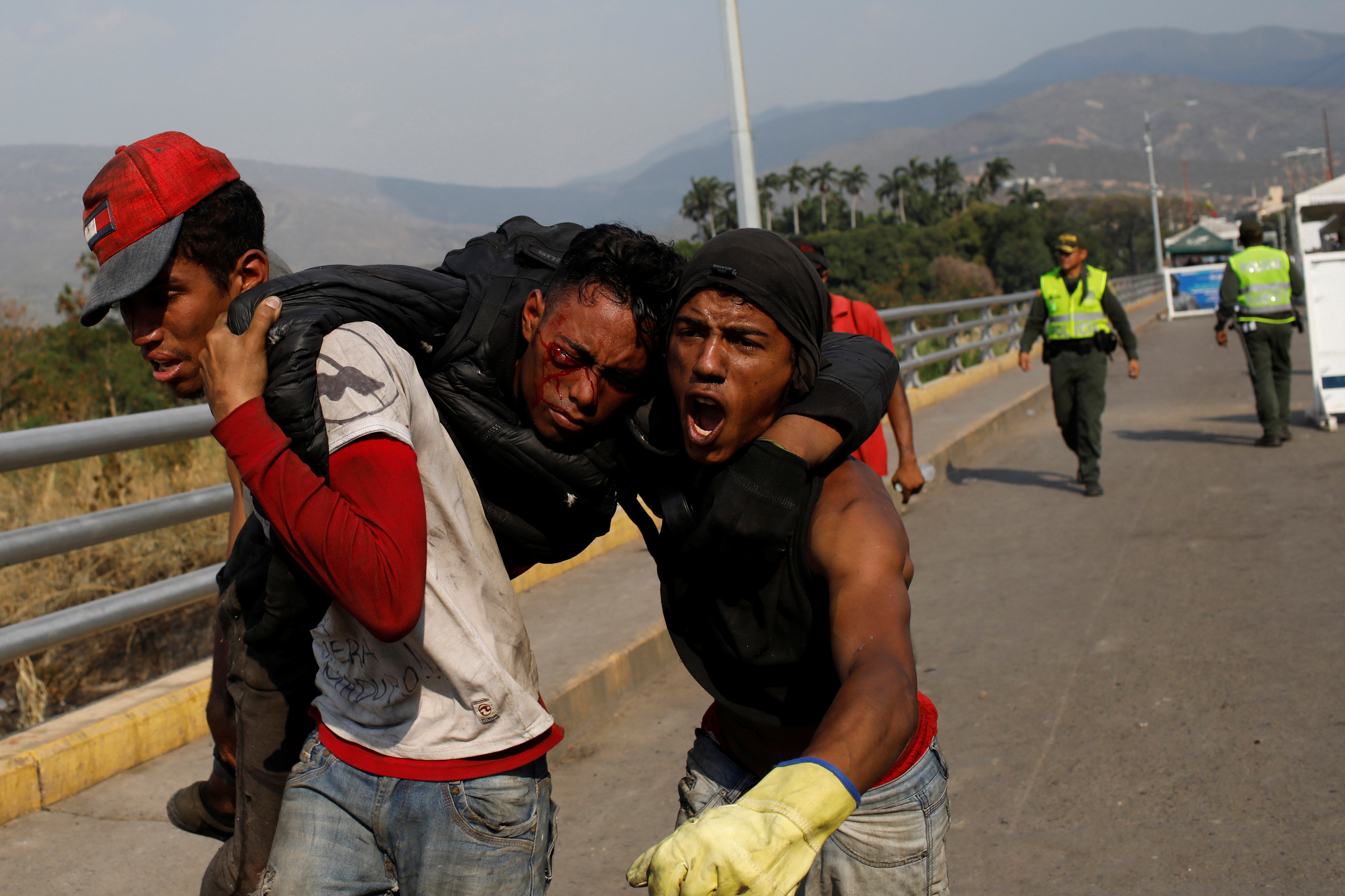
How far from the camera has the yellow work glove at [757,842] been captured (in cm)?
131

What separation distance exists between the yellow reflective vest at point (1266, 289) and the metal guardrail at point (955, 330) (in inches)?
85.6

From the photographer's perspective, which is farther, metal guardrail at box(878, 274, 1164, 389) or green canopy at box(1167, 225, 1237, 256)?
green canopy at box(1167, 225, 1237, 256)

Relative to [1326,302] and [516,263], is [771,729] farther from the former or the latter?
[1326,302]

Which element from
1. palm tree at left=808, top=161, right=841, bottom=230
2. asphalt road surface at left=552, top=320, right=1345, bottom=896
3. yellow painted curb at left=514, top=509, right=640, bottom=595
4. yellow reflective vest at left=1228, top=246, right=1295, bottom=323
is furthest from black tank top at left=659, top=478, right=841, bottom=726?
palm tree at left=808, top=161, right=841, bottom=230

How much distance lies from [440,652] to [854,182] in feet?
555

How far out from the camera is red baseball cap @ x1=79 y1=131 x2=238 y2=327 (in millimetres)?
1798

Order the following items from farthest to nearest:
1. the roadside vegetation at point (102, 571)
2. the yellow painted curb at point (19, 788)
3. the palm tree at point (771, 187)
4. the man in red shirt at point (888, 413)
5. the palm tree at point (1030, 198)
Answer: the palm tree at point (1030, 198), the palm tree at point (771, 187), the man in red shirt at point (888, 413), the roadside vegetation at point (102, 571), the yellow painted curb at point (19, 788)

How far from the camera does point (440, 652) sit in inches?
70.4

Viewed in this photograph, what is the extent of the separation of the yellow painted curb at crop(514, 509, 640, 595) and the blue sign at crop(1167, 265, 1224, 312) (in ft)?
105

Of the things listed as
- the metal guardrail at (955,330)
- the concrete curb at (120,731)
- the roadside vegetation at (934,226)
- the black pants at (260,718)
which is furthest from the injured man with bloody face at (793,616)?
the roadside vegetation at (934,226)

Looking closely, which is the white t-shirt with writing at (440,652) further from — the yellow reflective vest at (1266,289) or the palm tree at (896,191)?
the palm tree at (896,191)

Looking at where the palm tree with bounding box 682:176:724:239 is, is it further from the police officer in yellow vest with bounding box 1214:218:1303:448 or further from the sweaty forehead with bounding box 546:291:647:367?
the sweaty forehead with bounding box 546:291:647:367

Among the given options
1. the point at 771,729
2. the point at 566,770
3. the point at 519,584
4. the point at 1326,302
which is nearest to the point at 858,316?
the point at 519,584

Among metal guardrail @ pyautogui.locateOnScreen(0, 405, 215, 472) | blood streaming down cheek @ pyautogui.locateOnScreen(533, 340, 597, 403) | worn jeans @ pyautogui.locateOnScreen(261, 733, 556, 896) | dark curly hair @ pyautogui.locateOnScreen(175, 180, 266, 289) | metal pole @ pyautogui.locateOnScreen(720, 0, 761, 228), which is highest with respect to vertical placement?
metal pole @ pyautogui.locateOnScreen(720, 0, 761, 228)
